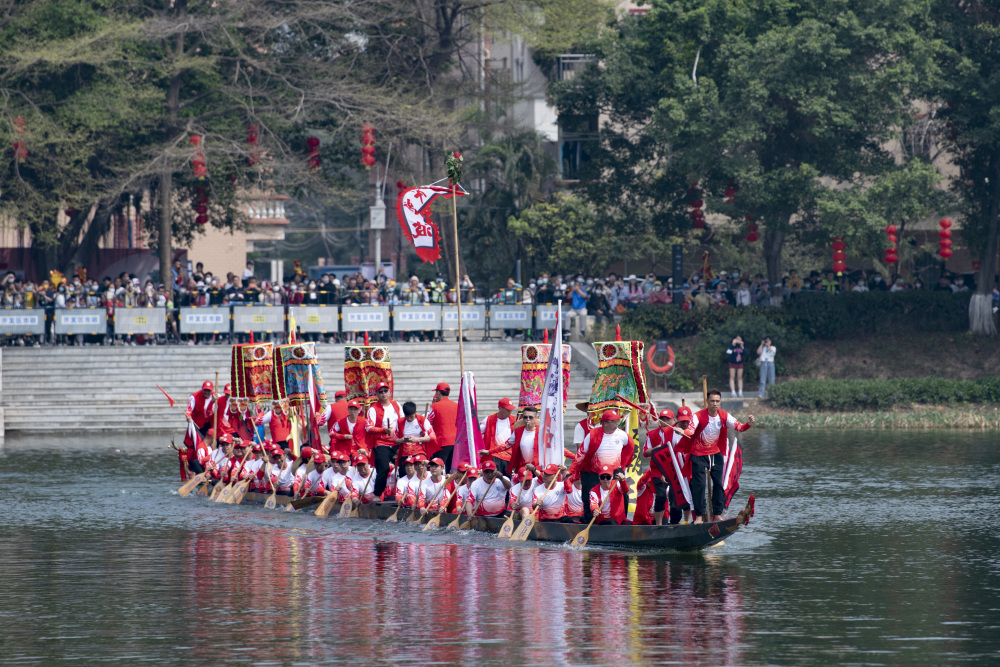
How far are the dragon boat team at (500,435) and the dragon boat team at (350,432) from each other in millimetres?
2265

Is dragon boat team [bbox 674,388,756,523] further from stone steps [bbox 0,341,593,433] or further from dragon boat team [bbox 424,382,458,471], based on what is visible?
stone steps [bbox 0,341,593,433]

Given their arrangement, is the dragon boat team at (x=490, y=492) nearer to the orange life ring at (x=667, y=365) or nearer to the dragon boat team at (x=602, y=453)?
the dragon boat team at (x=602, y=453)

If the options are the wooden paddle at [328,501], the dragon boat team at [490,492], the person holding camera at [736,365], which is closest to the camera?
the dragon boat team at [490,492]

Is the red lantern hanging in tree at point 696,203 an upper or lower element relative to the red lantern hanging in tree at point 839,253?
upper

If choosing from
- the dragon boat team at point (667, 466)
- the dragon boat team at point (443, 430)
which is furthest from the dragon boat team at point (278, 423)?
the dragon boat team at point (667, 466)

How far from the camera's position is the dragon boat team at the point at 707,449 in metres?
17.3

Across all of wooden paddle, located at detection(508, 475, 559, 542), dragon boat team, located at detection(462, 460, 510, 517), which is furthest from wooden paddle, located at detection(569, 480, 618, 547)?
dragon boat team, located at detection(462, 460, 510, 517)

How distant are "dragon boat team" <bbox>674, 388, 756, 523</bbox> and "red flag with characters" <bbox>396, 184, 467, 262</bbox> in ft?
30.8

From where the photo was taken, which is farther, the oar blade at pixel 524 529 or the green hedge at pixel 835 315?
the green hedge at pixel 835 315

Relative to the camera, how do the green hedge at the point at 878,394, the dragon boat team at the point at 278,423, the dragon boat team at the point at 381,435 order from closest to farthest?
the dragon boat team at the point at 381,435, the dragon boat team at the point at 278,423, the green hedge at the point at 878,394

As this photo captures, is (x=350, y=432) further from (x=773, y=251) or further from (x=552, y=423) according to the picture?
(x=773, y=251)

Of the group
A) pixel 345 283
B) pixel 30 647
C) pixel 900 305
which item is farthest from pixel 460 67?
pixel 30 647

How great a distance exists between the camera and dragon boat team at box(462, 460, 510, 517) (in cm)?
1948

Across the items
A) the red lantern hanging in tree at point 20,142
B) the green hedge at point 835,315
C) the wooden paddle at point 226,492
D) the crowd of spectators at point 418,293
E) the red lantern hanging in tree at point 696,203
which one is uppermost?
the red lantern hanging in tree at point 20,142
